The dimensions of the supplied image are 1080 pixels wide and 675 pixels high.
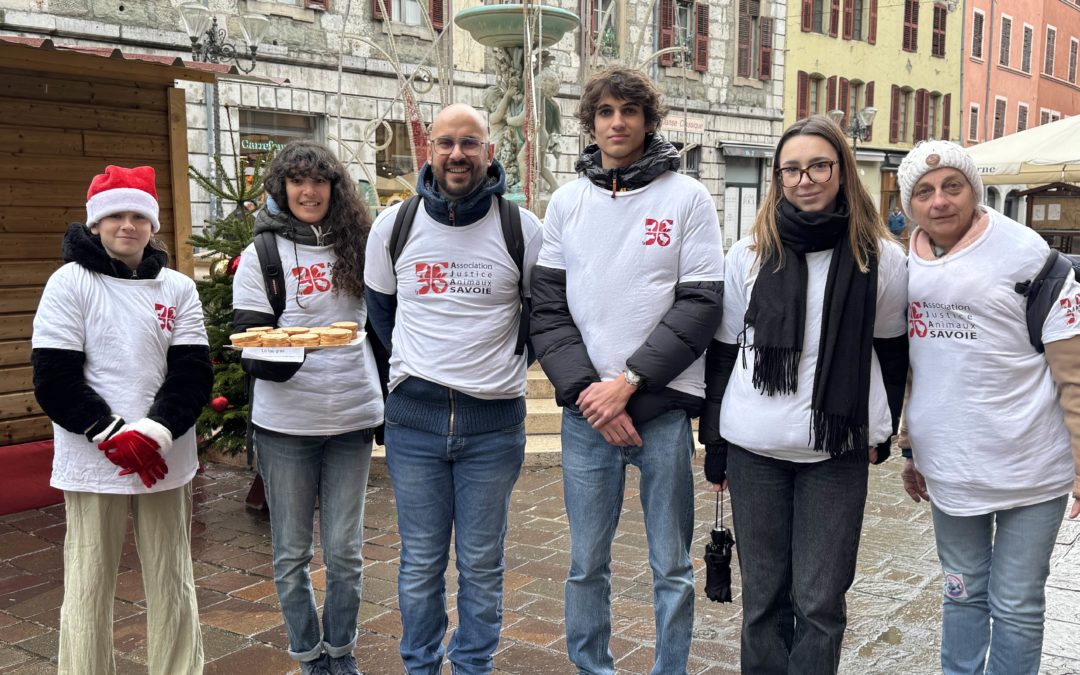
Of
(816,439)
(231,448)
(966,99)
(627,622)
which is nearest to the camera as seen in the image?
(816,439)

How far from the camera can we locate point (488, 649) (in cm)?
336

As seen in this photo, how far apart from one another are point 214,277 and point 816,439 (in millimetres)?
4136

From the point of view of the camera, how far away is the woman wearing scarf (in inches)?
115

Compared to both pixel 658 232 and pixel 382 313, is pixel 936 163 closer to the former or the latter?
pixel 658 232

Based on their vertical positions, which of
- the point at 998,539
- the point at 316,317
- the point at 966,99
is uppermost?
the point at 966,99

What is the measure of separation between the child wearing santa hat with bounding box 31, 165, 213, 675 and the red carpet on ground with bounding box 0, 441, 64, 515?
3116mm

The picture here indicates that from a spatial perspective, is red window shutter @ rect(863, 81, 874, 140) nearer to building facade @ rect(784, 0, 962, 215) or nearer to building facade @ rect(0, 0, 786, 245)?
building facade @ rect(784, 0, 962, 215)

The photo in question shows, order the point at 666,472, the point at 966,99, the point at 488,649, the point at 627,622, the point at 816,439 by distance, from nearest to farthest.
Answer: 1. the point at 816,439
2. the point at 666,472
3. the point at 488,649
4. the point at 627,622
5. the point at 966,99

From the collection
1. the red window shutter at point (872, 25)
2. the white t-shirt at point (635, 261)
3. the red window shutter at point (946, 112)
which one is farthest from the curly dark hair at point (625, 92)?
the red window shutter at point (946, 112)

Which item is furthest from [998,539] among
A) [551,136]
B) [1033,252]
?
[551,136]

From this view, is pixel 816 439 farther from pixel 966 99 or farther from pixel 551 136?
pixel 966 99

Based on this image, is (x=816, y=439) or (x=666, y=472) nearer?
(x=816, y=439)

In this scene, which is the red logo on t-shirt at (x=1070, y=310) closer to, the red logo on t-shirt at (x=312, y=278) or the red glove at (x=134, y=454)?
the red logo on t-shirt at (x=312, y=278)

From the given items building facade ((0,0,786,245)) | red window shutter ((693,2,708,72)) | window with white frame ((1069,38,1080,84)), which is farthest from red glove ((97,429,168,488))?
window with white frame ((1069,38,1080,84))
